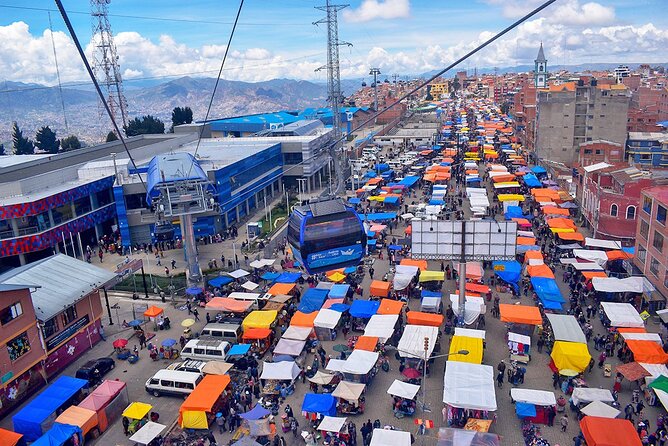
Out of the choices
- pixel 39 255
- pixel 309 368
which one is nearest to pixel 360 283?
pixel 309 368

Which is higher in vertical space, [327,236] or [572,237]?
[327,236]

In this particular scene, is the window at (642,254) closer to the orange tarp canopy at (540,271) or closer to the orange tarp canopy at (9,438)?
the orange tarp canopy at (540,271)

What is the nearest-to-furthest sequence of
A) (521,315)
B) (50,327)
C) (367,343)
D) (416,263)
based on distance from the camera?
(367,343), (50,327), (521,315), (416,263)

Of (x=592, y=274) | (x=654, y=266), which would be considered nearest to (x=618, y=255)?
(x=654, y=266)

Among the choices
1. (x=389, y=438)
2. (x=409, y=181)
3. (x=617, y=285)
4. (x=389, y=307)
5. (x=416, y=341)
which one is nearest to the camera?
(x=389, y=438)

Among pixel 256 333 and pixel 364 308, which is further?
pixel 364 308

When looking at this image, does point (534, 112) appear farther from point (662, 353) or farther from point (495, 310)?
point (662, 353)

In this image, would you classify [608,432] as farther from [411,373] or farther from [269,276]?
[269,276]
